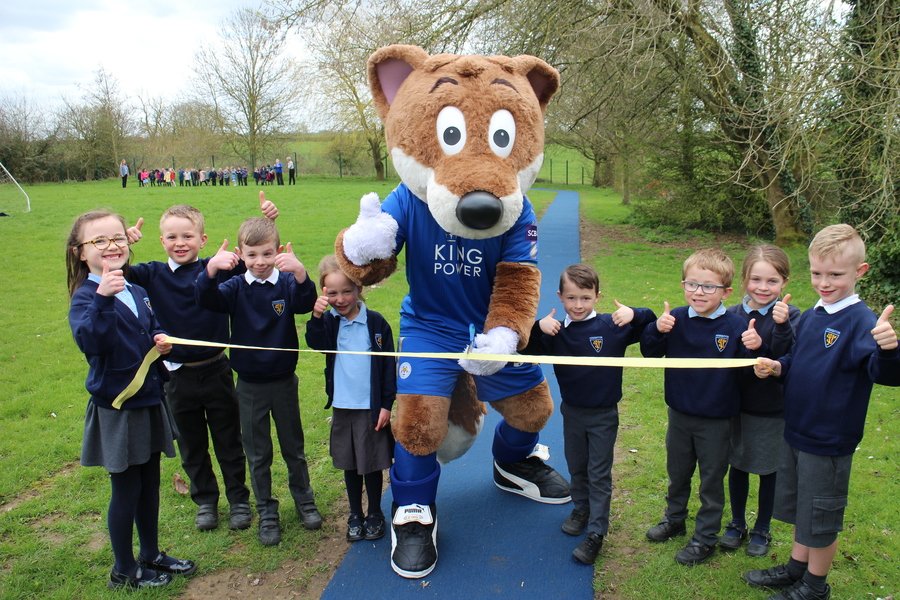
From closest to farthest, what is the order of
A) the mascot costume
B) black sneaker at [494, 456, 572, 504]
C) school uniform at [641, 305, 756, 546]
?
the mascot costume, school uniform at [641, 305, 756, 546], black sneaker at [494, 456, 572, 504]

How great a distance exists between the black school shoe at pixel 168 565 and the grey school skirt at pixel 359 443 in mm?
927

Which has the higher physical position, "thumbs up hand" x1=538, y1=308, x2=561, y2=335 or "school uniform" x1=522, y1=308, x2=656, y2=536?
"thumbs up hand" x1=538, y1=308, x2=561, y2=335

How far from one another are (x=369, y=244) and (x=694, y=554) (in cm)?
236

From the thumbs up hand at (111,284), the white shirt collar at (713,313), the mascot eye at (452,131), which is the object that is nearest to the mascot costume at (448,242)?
the mascot eye at (452,131)

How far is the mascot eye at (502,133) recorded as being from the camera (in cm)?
325

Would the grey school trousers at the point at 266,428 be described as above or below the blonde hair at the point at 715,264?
below

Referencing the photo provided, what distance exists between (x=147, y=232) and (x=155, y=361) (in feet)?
47.6

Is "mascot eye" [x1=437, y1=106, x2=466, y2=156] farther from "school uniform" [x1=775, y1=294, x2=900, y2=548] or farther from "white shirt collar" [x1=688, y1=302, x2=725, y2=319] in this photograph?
"school uniform" [x1=775, y1=294, x2=900, y2=548]

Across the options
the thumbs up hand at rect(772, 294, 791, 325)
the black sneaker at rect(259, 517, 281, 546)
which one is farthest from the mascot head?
the black sneaker at rect(259, 517, 281, 546)

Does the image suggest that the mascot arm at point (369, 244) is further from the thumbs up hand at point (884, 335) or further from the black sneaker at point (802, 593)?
Result: the black sneaker at point (802, 593)

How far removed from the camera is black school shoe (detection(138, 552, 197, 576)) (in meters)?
3.45

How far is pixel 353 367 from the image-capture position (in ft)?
12.1

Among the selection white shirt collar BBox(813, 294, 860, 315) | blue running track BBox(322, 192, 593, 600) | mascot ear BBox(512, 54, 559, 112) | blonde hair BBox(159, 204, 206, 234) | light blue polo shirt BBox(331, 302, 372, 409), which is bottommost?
blue running track BBox(322, 192, 593, 600)

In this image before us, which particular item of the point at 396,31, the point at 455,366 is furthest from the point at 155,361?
the point at 396,31
